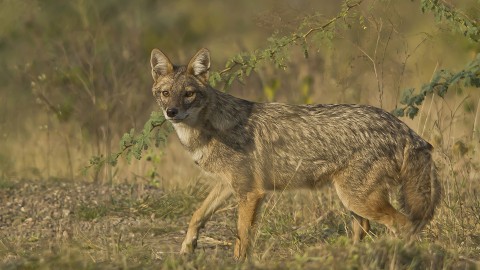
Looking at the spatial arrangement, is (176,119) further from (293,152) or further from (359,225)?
(359,225)

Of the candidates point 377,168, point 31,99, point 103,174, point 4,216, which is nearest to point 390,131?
point 377,168

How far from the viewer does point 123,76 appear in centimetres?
1255

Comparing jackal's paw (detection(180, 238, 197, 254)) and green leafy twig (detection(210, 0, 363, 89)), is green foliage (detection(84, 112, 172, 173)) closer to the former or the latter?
green leafy twig (detection(210, 0, 363, 89))

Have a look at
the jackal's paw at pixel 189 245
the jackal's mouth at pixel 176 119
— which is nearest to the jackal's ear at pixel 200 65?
the jackal's mouth at pixel 176 119

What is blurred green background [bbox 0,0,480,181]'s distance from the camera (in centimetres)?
905

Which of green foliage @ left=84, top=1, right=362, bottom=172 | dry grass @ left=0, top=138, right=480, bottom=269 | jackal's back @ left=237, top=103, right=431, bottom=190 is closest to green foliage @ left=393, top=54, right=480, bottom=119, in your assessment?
jackal's back @ left=237, top=103, right=431, bottom=190

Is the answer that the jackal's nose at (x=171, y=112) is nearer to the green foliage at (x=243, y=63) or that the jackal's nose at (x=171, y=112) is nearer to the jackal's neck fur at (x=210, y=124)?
the jackal's neck fur at (x=210, y=124)

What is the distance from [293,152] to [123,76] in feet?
18.4

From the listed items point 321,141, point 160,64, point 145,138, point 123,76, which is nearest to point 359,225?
point 321,141

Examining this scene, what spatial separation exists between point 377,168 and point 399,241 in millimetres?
1540

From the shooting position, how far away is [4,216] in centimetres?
867

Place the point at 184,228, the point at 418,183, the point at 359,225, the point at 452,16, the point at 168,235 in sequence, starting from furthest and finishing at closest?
1. the point at 184,228
2. the point at 168,235
3. the point at 359,225
4. the point at 452,16
5. the point at 418,183

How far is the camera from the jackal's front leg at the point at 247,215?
7.03 meters

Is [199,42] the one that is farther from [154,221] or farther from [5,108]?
[154,221]
